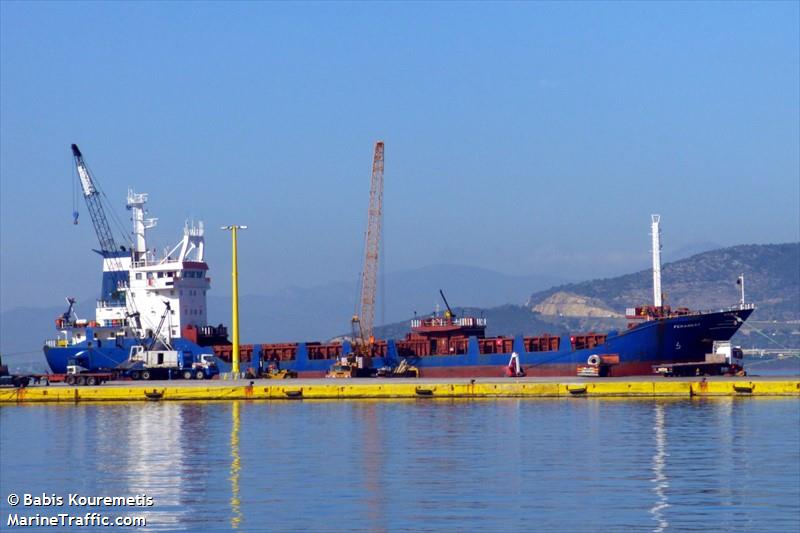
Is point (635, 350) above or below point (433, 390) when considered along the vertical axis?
above

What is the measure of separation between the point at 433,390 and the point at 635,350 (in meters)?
18.6

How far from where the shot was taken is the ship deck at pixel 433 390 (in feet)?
188

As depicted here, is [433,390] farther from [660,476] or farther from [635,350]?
[660,476]

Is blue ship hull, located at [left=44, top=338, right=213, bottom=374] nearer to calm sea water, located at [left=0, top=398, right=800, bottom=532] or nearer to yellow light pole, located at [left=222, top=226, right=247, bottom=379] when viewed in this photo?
yellow light pole, located at [left=222, top=226, right=247, bottom=379]

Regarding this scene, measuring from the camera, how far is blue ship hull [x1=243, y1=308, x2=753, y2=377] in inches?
2933

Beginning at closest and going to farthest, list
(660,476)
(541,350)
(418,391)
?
(660,476) → (418,391) → (541,350)

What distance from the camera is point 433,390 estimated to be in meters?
61.1

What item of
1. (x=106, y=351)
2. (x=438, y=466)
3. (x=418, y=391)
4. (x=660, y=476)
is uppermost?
(x=106, y=351)

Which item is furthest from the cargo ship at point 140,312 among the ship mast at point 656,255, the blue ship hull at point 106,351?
the ship mast at point 656,255

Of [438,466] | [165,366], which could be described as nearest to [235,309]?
[165,366]

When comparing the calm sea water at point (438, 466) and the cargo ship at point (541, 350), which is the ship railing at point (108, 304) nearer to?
the cargo ship at point (541, 350)

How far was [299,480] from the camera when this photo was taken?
32.3 meters

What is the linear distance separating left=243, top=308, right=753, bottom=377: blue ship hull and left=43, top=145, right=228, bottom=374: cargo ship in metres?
19.8

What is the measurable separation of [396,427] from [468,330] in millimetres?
38413
